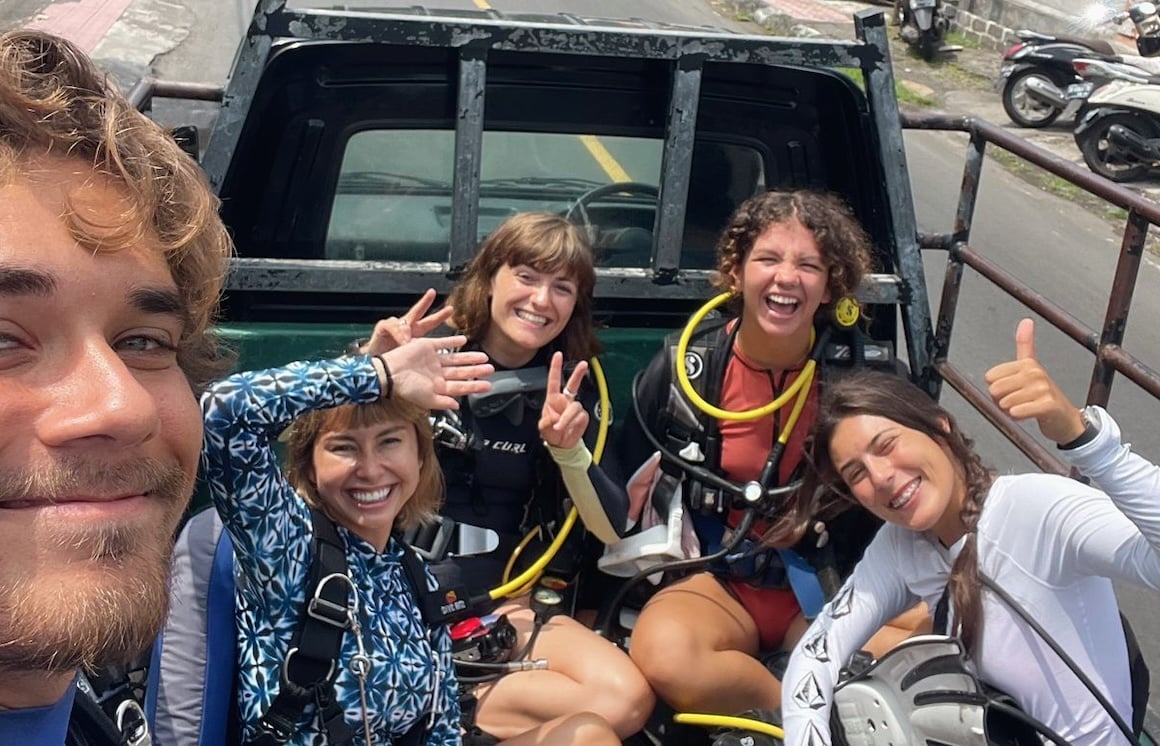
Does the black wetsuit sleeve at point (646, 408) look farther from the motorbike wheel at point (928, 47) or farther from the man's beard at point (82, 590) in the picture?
the motorbike wheel at point (928, 47)

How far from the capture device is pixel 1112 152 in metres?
10.0

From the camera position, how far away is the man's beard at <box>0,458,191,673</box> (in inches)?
44.9

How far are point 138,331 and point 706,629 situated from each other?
1.91 m

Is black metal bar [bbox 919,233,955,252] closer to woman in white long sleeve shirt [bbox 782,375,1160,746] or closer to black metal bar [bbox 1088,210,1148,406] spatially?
black metal bar [bbox 1088,210,1148,406]

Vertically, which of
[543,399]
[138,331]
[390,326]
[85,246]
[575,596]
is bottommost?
[575,596]

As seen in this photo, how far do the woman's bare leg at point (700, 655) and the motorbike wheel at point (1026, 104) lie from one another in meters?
9.93

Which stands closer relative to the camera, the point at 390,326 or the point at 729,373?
the point at 390,326

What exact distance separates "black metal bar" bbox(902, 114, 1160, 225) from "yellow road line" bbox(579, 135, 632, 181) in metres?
0.83

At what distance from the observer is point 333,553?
7.25 ft

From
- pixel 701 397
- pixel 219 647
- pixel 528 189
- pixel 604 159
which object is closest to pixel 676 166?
pixel 604 159

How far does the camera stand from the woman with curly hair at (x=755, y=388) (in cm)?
302

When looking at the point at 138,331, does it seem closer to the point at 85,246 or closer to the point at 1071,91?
the point at 85,246

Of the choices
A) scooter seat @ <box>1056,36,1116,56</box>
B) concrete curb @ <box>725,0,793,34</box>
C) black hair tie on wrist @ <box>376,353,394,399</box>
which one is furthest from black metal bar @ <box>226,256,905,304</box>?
concrete curb @ <box>725,0,793,34</box>

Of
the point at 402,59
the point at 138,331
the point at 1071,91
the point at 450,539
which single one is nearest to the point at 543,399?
the point at 450,539
